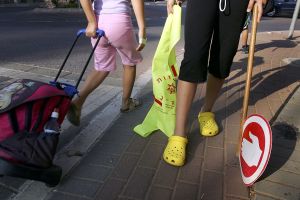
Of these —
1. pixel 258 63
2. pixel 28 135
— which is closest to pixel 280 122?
pixel 28 135

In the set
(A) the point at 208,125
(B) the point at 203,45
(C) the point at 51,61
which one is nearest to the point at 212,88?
(A) the point at 208,125

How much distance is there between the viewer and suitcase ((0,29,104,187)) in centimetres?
190

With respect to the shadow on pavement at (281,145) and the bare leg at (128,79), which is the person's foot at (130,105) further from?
the shadow on pavement at (281,145)

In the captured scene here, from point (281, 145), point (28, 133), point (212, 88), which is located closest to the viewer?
point (28, 133)

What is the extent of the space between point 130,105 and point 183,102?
109 centimetres

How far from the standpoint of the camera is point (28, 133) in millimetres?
2037

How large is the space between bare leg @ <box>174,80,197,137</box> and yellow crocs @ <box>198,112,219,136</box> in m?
0.37

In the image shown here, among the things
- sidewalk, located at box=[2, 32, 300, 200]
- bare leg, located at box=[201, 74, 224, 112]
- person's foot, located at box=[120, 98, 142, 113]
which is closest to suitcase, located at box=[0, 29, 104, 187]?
sidewalk, located at box=[2, 32, 300, 200]

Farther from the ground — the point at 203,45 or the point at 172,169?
the point at 203,45

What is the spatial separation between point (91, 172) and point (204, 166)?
83 cm

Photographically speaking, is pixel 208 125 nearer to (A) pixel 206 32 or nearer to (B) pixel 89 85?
(A) pixel 206 32

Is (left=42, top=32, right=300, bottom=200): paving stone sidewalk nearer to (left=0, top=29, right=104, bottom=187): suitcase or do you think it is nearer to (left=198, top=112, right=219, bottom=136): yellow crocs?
(left=198, top=112, right=219, bottom=136): yellow crocs

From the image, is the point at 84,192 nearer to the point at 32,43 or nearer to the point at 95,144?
the point at 95,144

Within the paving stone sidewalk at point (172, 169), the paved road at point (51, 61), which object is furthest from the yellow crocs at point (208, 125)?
the paved road at point (51, 61)
